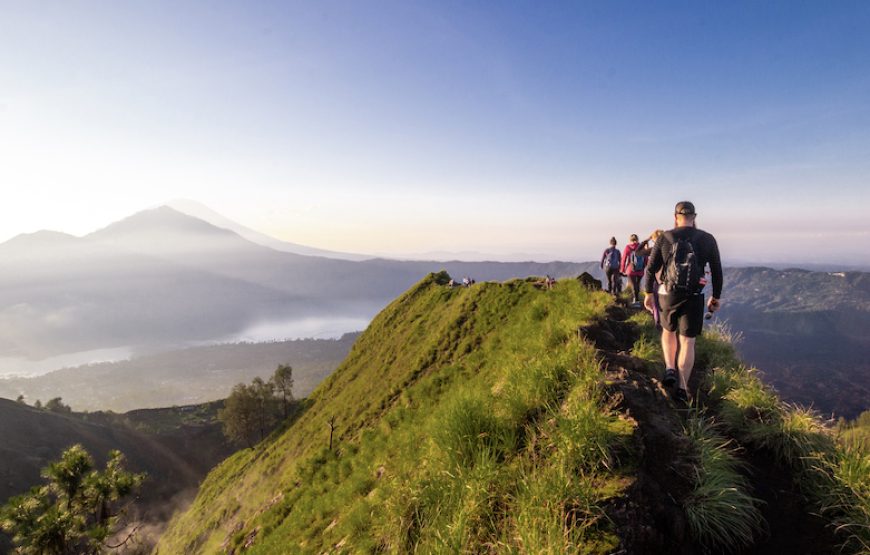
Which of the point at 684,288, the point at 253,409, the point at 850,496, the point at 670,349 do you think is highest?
the point at 684,288

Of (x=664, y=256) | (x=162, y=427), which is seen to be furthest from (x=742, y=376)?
(x=162, y=427)

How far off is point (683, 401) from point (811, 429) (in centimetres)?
175

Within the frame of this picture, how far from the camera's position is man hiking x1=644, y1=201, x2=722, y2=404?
709 centimetres

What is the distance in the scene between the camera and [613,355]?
682 cm

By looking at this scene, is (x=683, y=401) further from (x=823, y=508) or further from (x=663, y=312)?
(x=823, y=508)

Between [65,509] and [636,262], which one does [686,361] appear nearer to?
[636,262]

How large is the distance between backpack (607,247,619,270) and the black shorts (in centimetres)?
1163

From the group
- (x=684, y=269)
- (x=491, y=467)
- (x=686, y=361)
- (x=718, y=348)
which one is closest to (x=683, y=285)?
(x=684, y=269)

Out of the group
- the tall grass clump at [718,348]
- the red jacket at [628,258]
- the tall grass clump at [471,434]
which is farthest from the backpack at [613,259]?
the tall grass clump at [471,434]

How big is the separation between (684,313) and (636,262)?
9.55 meters

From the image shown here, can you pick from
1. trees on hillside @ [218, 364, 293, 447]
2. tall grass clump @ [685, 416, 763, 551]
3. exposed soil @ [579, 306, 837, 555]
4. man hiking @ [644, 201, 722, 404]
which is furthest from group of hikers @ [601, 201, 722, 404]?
trees on hillside @ [218, 364, 293, 447]

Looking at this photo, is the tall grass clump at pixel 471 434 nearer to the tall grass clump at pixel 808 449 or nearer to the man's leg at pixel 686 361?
the tall grass clump at pixel 808 449

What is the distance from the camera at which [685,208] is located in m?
7.46

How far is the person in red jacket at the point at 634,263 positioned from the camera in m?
15.7
